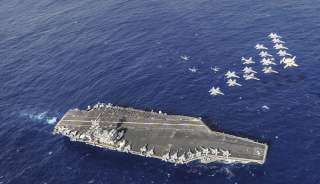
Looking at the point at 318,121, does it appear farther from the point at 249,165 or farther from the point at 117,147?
the point at 117,147

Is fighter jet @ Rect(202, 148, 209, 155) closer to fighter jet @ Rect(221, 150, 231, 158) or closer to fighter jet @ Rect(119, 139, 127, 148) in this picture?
fighter jet @ Rect(221, 150, 231, 158)

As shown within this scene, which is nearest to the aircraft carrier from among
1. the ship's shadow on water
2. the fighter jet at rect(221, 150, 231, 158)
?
the fighter jet at rect(221, 150, 231, 158)

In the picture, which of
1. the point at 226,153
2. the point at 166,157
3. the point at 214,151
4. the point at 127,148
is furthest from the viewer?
the point at 127,148

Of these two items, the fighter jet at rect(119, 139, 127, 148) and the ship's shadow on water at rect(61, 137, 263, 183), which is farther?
the fighter jet at rect(119, 139, 127, 148)

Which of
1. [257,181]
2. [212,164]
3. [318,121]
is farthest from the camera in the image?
[318,121]

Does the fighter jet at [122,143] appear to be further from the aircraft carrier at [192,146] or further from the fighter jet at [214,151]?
the fighter jet at [214,151]

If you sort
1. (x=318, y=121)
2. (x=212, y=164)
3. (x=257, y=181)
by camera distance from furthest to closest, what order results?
1. (x=318, y=121)
2. (x=212, y=164)
3. (x=257, y=181)

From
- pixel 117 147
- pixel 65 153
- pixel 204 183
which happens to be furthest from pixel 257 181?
pixel 65 153

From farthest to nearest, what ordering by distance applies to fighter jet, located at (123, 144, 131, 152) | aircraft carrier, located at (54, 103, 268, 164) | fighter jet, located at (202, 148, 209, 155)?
fighter jet, located at (123, 144, 131, 152), fighter jet, located at (202, 148, 209, 155), aircraft carrier, located at (54, 103, 268, 164)

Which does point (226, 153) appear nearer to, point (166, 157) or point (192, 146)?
point (192, 146)

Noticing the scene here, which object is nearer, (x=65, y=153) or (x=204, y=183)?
(x=204, y=183)

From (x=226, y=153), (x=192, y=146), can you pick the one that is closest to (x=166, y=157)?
(x=192, y=146)
